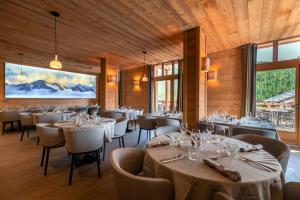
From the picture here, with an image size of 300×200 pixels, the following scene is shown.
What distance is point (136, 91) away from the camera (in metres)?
9.30

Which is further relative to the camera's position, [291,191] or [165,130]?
[165,130]

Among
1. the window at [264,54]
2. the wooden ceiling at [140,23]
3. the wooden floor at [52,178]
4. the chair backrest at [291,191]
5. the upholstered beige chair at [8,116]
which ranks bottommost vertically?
the wooden floor at [52,178]

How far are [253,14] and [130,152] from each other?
3620 mm

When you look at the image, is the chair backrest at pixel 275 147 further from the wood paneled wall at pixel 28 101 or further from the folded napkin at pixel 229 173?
the wood paneled wall at pixel 28 101

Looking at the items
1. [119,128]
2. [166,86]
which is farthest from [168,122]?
[166,86]

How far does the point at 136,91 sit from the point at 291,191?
27.3 feet

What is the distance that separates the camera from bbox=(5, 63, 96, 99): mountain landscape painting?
23.4 feet

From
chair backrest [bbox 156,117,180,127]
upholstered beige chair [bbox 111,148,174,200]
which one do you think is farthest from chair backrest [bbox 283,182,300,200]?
chair backrest [bbox 156,117,180,127]

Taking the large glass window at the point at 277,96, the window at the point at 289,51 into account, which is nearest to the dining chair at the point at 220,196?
the large glass window at the point at 277,96

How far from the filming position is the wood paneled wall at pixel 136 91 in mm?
8820

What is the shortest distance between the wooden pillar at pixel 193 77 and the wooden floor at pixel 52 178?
6.69ft

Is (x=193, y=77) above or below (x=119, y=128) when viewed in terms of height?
above

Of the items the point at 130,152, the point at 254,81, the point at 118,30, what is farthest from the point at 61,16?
the point at 254,81

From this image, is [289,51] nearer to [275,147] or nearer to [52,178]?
[275,147]
